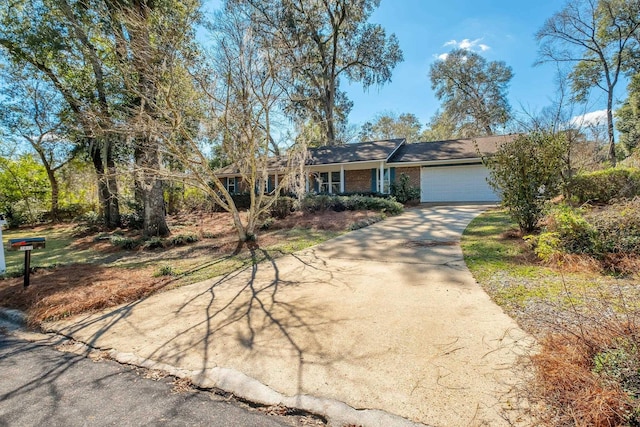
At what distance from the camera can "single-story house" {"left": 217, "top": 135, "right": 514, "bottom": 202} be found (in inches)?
659

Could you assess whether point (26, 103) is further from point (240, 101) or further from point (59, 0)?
point (240, 101)

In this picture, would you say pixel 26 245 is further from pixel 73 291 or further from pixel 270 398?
pixel 270 398

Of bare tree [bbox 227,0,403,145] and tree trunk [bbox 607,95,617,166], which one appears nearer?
tree trunk [bbox 607,95,617,166]

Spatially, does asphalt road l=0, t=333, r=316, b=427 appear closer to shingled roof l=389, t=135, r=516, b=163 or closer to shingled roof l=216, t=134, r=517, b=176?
shingled roof l=216, t=134, r=517, b=176

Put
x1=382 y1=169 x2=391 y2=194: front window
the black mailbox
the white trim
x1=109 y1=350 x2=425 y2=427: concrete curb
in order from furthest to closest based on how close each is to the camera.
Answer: x1=382 y1=169 x2=391 y2=194: front window → the white trim → the black mailbox → x1=109 y1=350 x2=425 y2=427: concrete curb

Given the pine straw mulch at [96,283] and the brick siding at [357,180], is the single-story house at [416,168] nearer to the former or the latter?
the brick siding at [357,180]

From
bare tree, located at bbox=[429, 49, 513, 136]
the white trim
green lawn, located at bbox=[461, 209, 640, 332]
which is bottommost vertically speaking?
green lawn, located at bbox=[461, 209, 640, 332]

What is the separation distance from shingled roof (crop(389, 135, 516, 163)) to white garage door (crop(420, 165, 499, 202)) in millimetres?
620

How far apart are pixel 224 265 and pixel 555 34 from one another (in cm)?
2625

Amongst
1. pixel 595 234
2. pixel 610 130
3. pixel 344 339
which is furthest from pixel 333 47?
pixel 344 339

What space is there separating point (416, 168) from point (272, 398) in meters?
17.3

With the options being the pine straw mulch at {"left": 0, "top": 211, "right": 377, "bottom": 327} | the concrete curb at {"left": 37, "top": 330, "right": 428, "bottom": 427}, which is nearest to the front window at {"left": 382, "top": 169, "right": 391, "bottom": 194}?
the pine straw mulch at {"left": 0, "top": 211, "right": 377, "bottom": 327}

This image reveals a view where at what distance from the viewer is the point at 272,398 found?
95.1 inches

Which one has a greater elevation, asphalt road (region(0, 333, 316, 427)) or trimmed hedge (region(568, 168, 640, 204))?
trimmed hedge (region(568, 168, 640, 204))
